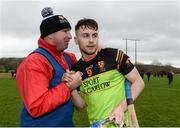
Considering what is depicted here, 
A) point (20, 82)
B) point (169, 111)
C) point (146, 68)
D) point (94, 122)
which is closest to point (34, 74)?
point (20, 82)

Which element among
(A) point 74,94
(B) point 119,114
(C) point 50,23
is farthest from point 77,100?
(C) point 50,23

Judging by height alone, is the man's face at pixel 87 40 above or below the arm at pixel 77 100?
above

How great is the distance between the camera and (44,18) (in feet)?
17.3

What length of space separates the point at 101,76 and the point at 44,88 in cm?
68

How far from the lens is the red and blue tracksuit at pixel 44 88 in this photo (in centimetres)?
423

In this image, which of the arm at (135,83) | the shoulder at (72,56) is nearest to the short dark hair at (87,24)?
the arm at (135,83)

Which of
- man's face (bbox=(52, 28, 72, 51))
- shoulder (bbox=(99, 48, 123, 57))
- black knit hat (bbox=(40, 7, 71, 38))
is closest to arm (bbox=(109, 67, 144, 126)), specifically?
shoulder (bbox=(99, 48, 123, 57))

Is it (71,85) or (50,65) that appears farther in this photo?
(50,65)

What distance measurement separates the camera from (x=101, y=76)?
4551mm

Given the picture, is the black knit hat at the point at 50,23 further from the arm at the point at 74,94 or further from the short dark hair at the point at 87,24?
the arm at the point at 74,94

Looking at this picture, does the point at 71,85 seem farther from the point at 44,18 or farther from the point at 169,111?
the point at 169,111

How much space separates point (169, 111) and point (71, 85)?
517 inches

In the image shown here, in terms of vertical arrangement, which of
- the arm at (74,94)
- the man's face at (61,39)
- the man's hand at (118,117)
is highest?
the man's face at (61,39)

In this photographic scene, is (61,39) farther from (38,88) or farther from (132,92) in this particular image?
(132,92)
